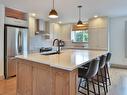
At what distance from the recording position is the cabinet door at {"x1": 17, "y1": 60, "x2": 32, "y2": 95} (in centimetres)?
262

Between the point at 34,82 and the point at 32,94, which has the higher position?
the point at 34,82

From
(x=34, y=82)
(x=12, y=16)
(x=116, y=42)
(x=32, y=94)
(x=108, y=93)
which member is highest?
(x=12, y=16)

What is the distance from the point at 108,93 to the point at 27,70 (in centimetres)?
204

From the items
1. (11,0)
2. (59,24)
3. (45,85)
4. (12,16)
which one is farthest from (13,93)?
(59,24)

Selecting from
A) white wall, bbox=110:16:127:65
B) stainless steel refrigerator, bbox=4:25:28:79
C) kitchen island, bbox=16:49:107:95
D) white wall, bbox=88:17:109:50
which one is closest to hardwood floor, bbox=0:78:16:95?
kitchen island, bbox=16:49:107:95

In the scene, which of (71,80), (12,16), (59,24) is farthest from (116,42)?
(71,80)

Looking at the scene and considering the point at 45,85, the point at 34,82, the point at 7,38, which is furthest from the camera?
the point at 7,38

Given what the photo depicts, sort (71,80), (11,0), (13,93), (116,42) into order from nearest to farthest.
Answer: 1. (71,80)
2. (13,93)
3. (11,0)
4. (116,42)

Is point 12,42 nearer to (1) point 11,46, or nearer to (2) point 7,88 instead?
(1) point 11,46

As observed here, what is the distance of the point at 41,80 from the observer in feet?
7.76

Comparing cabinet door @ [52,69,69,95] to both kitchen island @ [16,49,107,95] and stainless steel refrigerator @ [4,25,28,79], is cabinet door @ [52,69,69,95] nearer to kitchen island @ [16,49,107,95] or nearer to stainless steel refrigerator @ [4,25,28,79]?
kitchen island @ [16,49,107,95]

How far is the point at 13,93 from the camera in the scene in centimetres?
320

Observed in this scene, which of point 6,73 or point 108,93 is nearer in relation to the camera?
point 108,93

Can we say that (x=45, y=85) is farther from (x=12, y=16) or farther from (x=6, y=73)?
(x=12, y=16)
